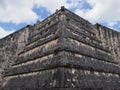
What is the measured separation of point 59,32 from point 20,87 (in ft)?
8.19

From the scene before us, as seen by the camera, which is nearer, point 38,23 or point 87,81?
point 87,81

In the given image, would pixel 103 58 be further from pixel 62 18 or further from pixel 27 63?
pixel 27 63

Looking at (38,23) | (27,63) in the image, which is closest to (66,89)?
(27,63)

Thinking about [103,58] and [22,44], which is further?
[22,44]

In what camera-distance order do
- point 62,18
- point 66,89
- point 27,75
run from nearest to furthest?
1. point 66,89
2. point 27,75
3. point 62,18

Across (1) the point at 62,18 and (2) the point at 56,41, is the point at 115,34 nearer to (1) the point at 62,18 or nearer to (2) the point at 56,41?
(1) the point at 62,18

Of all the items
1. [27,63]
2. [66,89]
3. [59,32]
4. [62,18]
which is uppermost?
[62,18]

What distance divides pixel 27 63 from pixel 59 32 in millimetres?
2000

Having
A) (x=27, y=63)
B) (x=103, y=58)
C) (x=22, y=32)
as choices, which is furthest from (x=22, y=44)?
(x=103, y=58)

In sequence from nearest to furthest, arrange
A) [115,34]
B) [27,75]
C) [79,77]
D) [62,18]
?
[79,77] < [27,75] < [62,18] < [115,34]

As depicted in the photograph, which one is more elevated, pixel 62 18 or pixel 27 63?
pixel 62 18

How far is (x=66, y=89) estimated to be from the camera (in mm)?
3996

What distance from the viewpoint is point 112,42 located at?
8.54 m

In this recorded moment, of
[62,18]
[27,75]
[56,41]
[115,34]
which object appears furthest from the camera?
[115,34]
